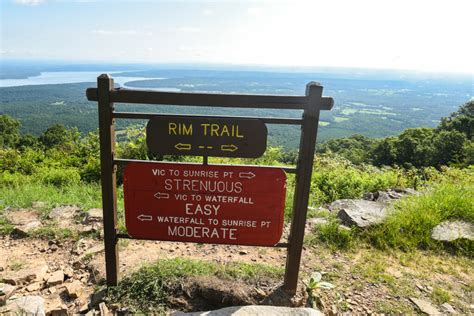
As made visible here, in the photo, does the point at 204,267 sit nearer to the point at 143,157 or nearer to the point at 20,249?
the point at 20,249

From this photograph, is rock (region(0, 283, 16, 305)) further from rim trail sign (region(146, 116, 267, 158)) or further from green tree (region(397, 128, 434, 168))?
green tree (region(397, 128, 434, 168))

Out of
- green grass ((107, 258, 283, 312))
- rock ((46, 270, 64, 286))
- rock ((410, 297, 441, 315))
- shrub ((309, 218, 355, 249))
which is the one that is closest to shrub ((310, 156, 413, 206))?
shrub ((309, 218, 355, 249))

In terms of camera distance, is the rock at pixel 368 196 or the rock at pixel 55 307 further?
the rock at pixel 368 196

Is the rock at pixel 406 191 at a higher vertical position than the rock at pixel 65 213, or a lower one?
higher

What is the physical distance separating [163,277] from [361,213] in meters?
2.70

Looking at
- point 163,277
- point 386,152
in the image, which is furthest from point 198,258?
point 386,152

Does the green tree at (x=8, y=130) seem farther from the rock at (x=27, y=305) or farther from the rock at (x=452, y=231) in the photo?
the rock at (x=452, y=231)

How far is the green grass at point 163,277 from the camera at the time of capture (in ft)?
8.14

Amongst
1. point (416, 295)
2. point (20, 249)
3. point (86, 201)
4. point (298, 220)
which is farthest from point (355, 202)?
point (20, 249)

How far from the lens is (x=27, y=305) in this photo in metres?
2.36

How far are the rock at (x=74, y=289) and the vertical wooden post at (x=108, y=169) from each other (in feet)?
0.93

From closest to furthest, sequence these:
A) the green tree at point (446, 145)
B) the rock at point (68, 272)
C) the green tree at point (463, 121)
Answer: the rock at point (68, 272) < the green tree at point (446, 145) < the green tree at point (463, 121)

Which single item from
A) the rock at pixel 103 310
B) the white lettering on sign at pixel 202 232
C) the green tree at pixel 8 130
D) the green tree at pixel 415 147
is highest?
the white lettering on sign at pixel 202 232

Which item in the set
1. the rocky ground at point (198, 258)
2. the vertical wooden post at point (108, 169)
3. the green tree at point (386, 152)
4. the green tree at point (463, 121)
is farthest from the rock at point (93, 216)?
the green tree at point (463, 121)
